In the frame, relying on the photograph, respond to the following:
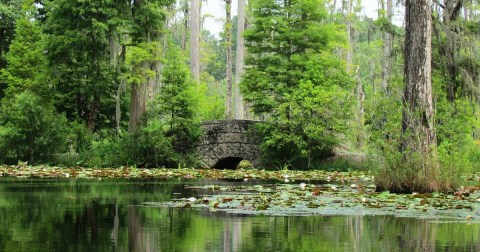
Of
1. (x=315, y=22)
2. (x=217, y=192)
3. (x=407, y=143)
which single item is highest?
(x=315, y=22)

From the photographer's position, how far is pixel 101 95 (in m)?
28.8

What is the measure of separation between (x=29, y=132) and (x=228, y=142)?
22.8ft

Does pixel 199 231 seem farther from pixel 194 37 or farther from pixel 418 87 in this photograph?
pixel 194 37

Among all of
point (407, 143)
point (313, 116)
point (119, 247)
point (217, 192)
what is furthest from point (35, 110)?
point (119, 247)

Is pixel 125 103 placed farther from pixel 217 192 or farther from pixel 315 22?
pixel 217 192

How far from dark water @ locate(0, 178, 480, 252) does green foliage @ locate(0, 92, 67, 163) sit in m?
15.3

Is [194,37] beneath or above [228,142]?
above

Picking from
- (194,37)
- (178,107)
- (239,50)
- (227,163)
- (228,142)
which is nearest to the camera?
(178,107)

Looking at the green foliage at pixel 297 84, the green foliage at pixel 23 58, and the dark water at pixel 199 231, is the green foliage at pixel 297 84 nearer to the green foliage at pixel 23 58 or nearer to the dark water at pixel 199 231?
the green foliage at pixel 23 58

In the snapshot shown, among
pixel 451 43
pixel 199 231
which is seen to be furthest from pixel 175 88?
pixel 199 231

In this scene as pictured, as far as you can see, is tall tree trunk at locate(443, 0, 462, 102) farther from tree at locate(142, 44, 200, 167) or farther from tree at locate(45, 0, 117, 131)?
tree at locate(45, 0, 117, 131)

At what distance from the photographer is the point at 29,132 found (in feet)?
82.8

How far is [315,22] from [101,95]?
8.70 m

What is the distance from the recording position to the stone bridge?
26.7 m
